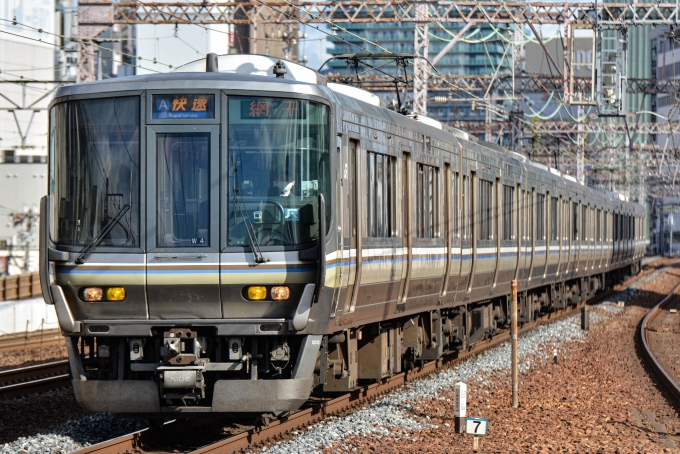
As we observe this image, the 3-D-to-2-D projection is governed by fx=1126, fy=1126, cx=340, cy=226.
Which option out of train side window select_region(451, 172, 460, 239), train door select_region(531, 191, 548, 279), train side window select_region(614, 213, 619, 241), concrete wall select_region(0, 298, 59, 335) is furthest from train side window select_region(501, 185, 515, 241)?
train side window select_region(614, 213, 619, 241)

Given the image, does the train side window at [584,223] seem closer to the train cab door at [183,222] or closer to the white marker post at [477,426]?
the white marker post at [477,426]

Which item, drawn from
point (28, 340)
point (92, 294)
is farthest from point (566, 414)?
point (28, 340)

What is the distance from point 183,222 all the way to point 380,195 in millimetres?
2820

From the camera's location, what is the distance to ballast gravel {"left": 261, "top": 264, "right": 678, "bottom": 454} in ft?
31.3

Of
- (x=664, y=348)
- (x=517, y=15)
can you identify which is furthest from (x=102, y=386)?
(x=517, y=15)

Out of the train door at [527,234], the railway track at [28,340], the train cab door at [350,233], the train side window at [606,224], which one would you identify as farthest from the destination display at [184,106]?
the train side window at [606,224]

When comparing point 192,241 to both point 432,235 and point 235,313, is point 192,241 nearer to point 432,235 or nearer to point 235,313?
point 235,313

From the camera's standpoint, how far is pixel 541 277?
22781mm

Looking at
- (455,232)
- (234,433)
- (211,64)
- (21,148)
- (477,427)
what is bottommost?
(234,433)

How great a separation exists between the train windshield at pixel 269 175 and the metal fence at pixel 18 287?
23365 millimetres

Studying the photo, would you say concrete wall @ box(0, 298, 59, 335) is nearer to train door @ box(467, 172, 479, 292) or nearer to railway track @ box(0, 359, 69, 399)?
railway track @ box(0, 359, 69, 399)

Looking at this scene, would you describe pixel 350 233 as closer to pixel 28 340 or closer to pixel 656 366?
pixel 656 366

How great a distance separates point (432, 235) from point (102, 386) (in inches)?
216

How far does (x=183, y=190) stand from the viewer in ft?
29.5
